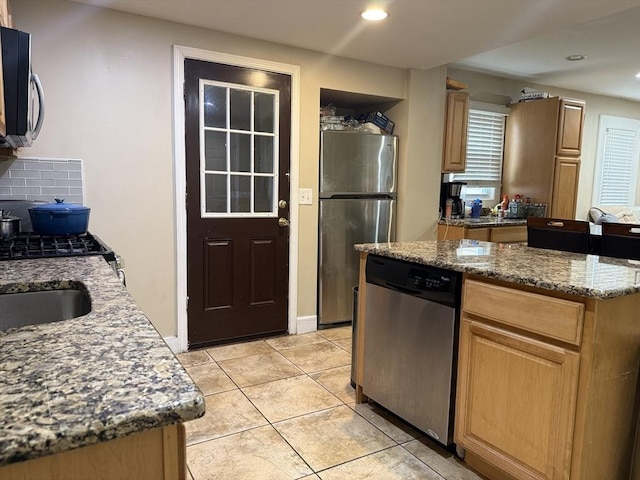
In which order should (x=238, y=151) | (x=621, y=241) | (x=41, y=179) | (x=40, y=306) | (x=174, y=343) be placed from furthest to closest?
(x=238, y=151) < (x=174, y=343) < (x=621, y=241) < (x=41, y=179) < (x=40, y=306)

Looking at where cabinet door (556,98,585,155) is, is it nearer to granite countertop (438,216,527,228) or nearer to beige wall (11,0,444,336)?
granite countertop (438,216,527,228)

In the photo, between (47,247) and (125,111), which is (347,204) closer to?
(125,111)

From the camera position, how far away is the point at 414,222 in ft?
13.2

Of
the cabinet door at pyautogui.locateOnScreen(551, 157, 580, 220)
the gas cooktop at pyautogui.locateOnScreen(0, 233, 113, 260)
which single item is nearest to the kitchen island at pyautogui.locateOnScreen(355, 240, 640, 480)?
the gas cooktop at pyautogui.locateOnScreen(0, 233, 113, 260)

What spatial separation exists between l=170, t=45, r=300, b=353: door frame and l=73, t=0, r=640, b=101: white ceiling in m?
0.17

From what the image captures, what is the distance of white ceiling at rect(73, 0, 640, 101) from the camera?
2494 millimetres

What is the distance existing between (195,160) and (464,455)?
2.36m

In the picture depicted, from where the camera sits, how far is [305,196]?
3477mm

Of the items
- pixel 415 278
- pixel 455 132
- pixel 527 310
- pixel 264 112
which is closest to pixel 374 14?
pixel 264 112

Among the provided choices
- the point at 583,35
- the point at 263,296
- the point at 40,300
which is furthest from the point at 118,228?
the point at 583,35

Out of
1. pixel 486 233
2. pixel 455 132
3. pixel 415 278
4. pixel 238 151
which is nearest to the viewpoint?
pixel 415 278

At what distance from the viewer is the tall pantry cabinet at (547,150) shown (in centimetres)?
455

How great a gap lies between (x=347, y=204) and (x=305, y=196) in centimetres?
40

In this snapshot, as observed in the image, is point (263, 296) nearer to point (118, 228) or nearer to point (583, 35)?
point (118, 228)
